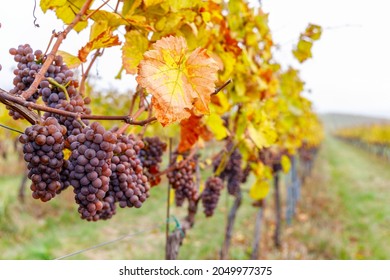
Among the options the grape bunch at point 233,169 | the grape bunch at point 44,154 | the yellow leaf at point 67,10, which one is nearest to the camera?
the grape bunch at point 44,154

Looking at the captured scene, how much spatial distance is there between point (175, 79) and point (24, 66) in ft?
1.52

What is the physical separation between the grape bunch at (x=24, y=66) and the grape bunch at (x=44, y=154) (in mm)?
245

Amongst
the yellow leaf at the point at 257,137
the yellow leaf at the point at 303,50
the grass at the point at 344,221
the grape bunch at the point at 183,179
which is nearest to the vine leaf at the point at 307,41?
the yellow leaf at the point at 303,50

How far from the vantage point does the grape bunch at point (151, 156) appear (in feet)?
5.36

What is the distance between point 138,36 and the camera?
139 cm

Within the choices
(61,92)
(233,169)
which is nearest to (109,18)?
(61,92)

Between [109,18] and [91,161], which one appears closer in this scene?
[91,161]

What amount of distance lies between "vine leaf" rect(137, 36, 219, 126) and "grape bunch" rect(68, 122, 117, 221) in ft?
0.50

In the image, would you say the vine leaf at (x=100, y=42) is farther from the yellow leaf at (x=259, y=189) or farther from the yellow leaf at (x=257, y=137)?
the yellow leaf at (x=259, y=189)

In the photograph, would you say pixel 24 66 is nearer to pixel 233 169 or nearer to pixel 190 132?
pixel 190 132

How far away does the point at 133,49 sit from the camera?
140 centimetres

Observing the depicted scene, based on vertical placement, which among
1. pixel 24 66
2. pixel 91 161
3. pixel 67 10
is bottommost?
pixel 91 161

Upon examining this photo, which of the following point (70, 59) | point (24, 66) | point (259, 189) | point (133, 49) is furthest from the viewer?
point (259, 189)
